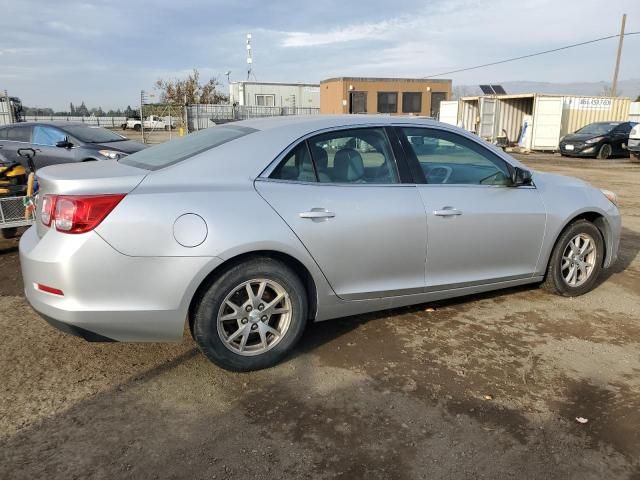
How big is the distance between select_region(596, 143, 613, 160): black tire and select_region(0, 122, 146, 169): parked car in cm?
1751

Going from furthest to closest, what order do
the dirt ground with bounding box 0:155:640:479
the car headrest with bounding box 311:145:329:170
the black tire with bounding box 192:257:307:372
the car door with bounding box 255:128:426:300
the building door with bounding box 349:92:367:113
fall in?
the building door with bounding box 349:92:367:113 < the car headrest with bounding box 311:145:329:170 < the car door with bounding box 255:128:426:300 < the black tire with bounding box 192:257:307:372 < the dirt ground with bounding box 0:155:640:479

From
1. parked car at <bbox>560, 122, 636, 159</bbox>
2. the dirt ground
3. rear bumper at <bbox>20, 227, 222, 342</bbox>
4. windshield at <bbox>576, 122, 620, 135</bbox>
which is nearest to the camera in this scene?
the dirt ground

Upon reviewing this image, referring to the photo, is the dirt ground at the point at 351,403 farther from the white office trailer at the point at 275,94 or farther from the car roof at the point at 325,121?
the white office trailer at the point at 275,94

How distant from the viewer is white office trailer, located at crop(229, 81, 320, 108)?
42906 millimetres

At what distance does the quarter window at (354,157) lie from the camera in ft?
11.6

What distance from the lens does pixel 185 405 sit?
9.82 feet

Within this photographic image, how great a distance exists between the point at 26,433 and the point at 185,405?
797 millimetres

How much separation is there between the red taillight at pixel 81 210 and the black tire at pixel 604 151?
844 inches

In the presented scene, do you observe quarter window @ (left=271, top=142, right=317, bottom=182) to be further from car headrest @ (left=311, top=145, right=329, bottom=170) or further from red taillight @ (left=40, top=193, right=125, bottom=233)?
red taillight @ (left=40, top=193, right=125, bottom=233)

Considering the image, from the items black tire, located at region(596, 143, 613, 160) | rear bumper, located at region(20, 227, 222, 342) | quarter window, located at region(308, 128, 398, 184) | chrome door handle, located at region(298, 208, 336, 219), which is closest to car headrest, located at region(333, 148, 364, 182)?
quarter window, located at region(308, 128, 398, 184)

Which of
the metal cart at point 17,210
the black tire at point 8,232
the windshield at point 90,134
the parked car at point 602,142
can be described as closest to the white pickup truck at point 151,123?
the parked car at point 602,142

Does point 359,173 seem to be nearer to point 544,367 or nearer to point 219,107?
point 544,367

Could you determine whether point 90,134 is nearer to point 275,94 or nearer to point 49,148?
point 49,148

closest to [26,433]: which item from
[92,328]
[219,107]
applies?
[92,328]
